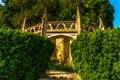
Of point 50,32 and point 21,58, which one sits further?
point 50,32

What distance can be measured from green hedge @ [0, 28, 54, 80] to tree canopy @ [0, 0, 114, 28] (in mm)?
24254

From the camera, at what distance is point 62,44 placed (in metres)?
37.2

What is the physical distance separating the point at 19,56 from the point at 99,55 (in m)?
3.87

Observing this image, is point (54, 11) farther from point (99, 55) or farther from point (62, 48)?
point (99, 55)

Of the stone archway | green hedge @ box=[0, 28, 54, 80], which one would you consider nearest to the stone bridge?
the stone archway

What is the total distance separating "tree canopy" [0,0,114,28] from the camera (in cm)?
4231

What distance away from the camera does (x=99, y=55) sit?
1697 cm

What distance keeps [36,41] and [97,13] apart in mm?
26258

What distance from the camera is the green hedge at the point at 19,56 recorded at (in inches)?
677

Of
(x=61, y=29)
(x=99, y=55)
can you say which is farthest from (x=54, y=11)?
(x=99, y=55)

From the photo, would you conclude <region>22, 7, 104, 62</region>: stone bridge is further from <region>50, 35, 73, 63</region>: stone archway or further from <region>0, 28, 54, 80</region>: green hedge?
<region>0, 28, 54, 80</region>: green hedge

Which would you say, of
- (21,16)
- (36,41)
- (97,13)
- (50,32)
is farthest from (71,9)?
(36,41)

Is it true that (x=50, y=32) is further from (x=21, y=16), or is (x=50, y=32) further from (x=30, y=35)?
(x=30, y=35)

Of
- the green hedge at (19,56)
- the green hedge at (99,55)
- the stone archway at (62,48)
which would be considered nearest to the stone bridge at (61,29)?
the stone archway at (62,48)
